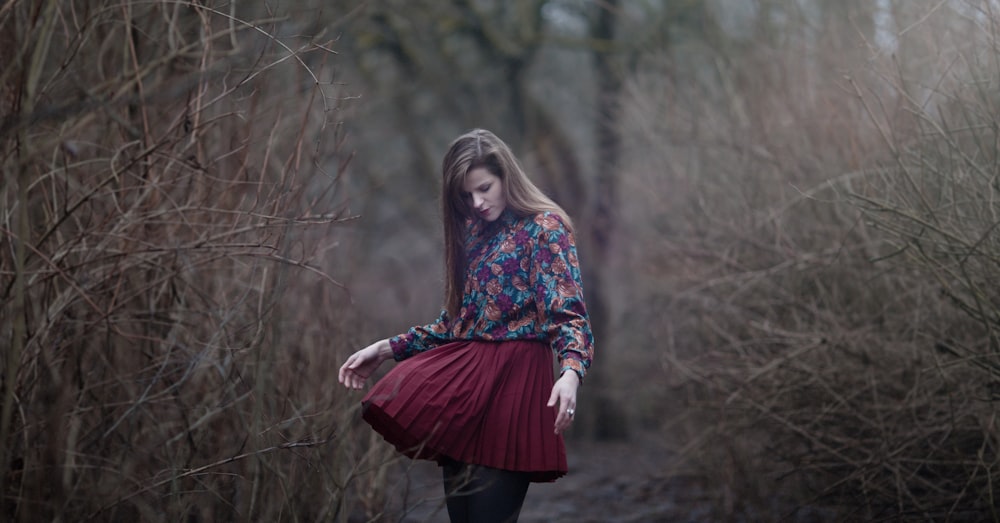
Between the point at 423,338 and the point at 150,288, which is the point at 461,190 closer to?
the point at 423,338

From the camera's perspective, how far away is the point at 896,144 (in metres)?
3.84

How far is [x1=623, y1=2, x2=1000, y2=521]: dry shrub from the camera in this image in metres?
3.71

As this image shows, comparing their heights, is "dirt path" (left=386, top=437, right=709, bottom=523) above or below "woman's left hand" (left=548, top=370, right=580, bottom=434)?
below

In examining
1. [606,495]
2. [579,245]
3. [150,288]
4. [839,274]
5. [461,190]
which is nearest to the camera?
[461,190]

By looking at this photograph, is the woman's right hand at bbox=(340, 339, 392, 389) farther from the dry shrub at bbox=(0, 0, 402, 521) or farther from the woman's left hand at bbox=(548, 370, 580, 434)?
the woman's left hand at bbox=(548, 370, 580, 434)

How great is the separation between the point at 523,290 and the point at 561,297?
16cm

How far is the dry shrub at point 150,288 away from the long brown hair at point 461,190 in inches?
14.9

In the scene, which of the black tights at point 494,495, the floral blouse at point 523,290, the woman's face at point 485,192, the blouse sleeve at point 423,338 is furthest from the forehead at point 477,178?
the black tights at point 494,495

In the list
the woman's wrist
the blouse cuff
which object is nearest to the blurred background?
the woman's wrist

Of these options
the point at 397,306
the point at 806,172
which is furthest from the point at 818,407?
the point at 397,306

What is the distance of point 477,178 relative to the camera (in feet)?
9.58

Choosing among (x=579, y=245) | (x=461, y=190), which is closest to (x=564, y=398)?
(x=461, y=190)

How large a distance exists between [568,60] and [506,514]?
1095cm

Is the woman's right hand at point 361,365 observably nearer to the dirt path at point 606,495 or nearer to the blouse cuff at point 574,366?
the blouse cuff at point 574,366
